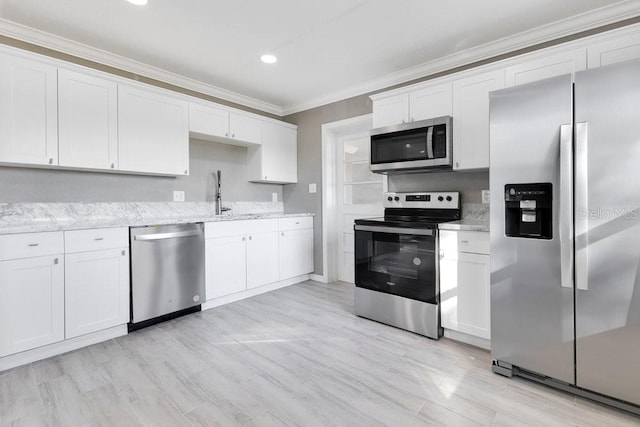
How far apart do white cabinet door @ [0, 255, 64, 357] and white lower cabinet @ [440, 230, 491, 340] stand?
9.29ft

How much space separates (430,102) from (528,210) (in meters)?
1.40

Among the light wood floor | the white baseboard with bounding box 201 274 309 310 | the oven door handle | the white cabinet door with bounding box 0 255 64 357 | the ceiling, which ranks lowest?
the light wood floor

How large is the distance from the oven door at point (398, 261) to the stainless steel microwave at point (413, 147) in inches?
25.3

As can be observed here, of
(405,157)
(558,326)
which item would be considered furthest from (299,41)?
(558,326)

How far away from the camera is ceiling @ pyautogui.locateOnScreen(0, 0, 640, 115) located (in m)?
2.20

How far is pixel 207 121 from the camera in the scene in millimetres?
3414

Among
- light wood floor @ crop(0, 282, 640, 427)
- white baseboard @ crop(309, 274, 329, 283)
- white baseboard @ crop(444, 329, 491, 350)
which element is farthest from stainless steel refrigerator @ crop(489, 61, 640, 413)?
white baseboard @ crop(309, 274, 329, 283)

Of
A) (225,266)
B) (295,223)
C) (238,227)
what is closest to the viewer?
(225,266)

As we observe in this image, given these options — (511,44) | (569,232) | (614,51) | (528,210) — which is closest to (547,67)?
(614,51)

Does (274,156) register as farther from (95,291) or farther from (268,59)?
(95,291)

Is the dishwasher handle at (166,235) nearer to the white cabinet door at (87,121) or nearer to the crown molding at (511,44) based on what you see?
the white cabinet door at (87,121)

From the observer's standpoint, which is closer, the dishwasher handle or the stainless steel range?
the stainless steel range

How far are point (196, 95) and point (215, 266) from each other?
2.02 metres

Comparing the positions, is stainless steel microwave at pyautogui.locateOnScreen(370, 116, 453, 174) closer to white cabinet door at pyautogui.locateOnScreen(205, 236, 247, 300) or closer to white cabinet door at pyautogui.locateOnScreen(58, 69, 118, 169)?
white cabinet door at pyautogui.locateOnScreen(205, 236, 247, 300)
